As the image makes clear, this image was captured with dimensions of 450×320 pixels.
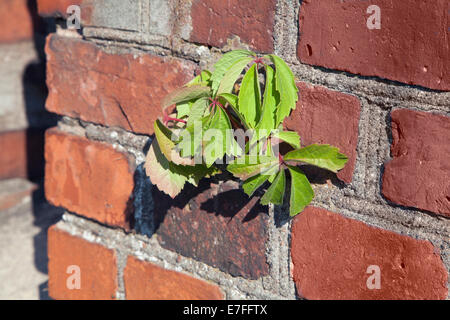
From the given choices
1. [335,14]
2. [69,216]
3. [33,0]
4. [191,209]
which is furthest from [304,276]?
[33,0]

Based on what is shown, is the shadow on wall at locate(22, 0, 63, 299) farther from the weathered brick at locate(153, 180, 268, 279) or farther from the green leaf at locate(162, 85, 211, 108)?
the green leaf at locate(162, 85, 211, 108)

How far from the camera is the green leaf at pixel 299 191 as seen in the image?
582mm

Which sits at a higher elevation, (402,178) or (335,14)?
(335,14)

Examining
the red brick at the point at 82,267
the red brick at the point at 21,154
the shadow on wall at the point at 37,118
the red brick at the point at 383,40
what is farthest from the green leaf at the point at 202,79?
the red brick at the point at 21,154

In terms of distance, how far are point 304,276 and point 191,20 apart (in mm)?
343

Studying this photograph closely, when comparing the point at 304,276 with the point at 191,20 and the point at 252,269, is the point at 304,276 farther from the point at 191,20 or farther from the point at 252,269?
the point at 191,20

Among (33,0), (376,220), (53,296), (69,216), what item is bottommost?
(53,296)

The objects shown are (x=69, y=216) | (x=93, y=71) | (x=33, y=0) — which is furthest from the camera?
(x=33, y=0)

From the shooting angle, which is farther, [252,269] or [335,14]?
[252,269]

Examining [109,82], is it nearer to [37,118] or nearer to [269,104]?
[269,104]

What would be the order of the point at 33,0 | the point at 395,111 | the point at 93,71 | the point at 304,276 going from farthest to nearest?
the point at 33,0, the point at 93,71, the point at 304,276, the point at 395,111

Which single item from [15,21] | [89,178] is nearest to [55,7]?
[89,178]

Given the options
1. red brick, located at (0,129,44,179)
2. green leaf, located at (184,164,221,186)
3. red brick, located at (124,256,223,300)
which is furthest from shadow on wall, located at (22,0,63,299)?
green leaf, located at (184,164,221,186)

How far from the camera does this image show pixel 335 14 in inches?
22.0
